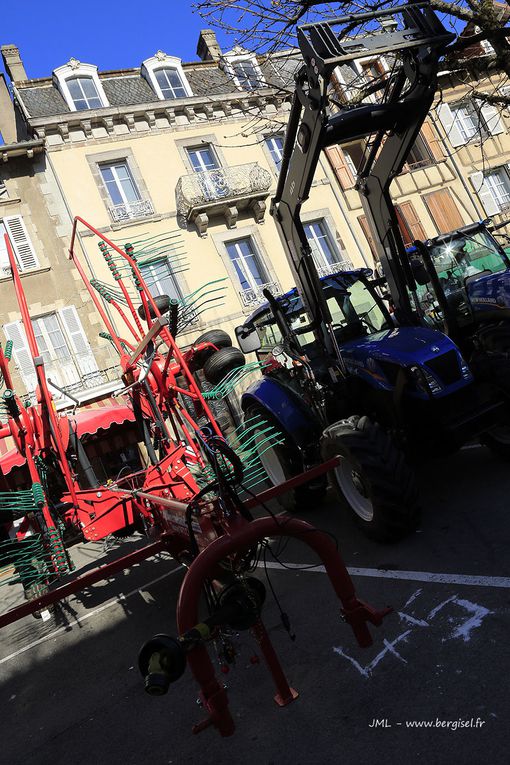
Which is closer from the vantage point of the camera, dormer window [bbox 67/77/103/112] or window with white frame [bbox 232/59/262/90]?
window with white frame [bbox 232/59/262/90]

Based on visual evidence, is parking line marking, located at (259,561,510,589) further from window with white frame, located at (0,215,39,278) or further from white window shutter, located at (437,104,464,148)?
white window shutter, located at (437,104,464,148)

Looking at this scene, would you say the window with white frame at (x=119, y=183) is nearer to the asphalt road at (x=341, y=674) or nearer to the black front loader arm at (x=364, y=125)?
the black front loader arm at (x=364, y=125)

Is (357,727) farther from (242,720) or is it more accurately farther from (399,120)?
(399,120)

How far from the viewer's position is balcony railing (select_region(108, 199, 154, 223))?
51.6 feet

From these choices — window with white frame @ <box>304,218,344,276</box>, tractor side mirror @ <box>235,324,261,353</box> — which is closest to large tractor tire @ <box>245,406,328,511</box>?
tractor side mirror @ <box>235,324,261,353</box>

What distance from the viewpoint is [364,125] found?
14.9ft

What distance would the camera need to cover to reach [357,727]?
7.98ft

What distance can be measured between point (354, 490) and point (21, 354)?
39.9ft

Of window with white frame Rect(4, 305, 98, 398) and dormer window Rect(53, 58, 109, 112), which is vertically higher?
dormer window Rect(53, 58, 109, 112)

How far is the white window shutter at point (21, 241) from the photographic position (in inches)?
587

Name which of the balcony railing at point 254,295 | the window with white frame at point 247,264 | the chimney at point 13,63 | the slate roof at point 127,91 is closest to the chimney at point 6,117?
the chimney at point 13,63

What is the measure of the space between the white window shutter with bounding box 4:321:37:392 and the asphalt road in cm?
998

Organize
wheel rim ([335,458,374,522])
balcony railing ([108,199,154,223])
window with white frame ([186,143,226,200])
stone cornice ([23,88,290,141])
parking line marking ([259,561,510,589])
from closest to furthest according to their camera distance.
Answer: parking line marking ([259,561,510,589]), wheel rim ([335,458,374,522]), stone cornice ([23,88,290,141]), balcony railing ([108,199,154,223]), window with white frame ([186,143,226,200])

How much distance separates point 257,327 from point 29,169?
12.2 m
